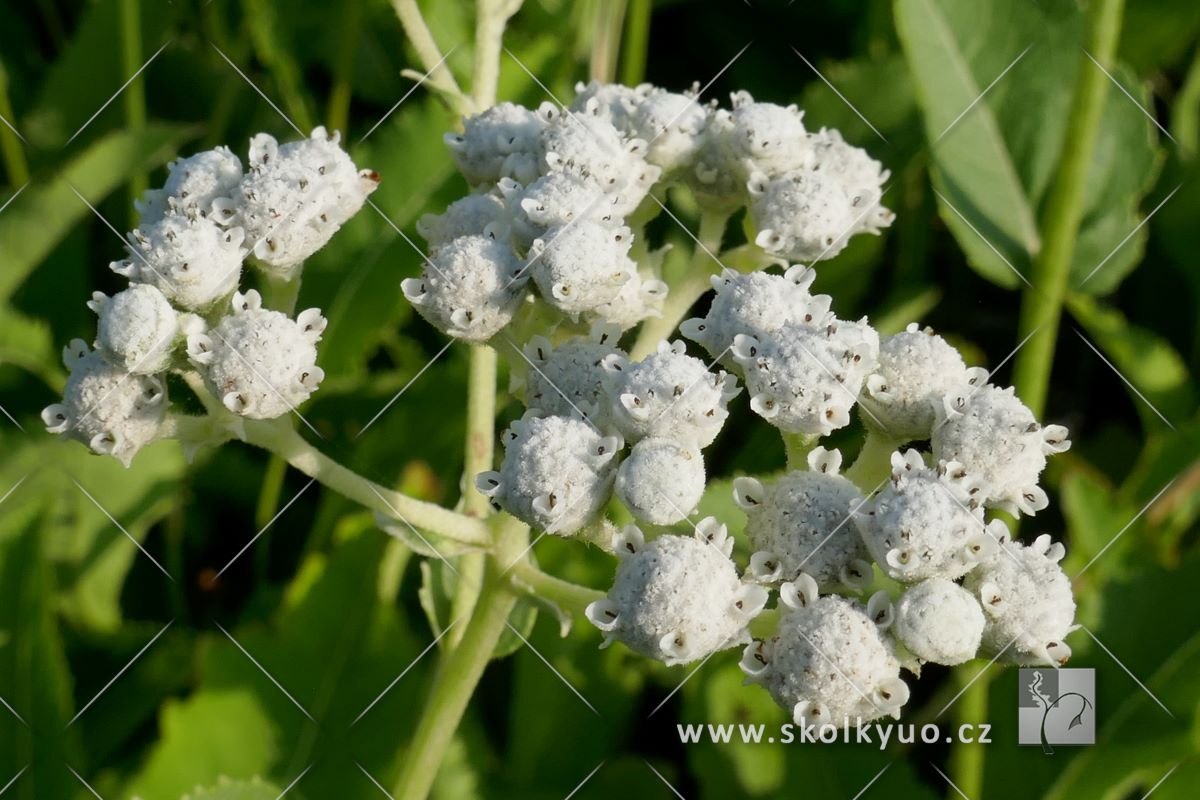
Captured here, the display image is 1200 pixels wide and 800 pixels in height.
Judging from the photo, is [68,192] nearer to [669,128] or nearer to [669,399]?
[669,128]

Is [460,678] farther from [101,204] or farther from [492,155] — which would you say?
[101,204]

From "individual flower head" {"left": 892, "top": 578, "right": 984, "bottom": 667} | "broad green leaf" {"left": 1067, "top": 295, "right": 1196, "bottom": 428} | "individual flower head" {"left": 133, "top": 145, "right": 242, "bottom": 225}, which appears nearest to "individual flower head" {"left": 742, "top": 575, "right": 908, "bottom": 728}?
"individual flower head" {"left": 892, "top": 578, "right": 984, "bottom": 667}

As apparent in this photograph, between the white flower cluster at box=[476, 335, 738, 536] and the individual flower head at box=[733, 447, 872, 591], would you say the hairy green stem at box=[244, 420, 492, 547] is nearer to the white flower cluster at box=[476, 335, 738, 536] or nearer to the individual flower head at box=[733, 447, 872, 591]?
the white flower cluster at box=[476, 335, 738, 536]

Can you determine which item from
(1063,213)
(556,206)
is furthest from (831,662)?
(1063,213)

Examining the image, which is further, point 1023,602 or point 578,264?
point 578,264

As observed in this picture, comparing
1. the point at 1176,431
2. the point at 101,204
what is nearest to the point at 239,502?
the point at 101,204

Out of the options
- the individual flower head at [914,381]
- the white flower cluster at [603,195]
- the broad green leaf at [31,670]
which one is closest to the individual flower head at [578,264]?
the white flower cluster at [603,195]

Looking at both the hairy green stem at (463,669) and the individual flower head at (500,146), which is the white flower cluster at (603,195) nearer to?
the individual flower head at (500,146)
